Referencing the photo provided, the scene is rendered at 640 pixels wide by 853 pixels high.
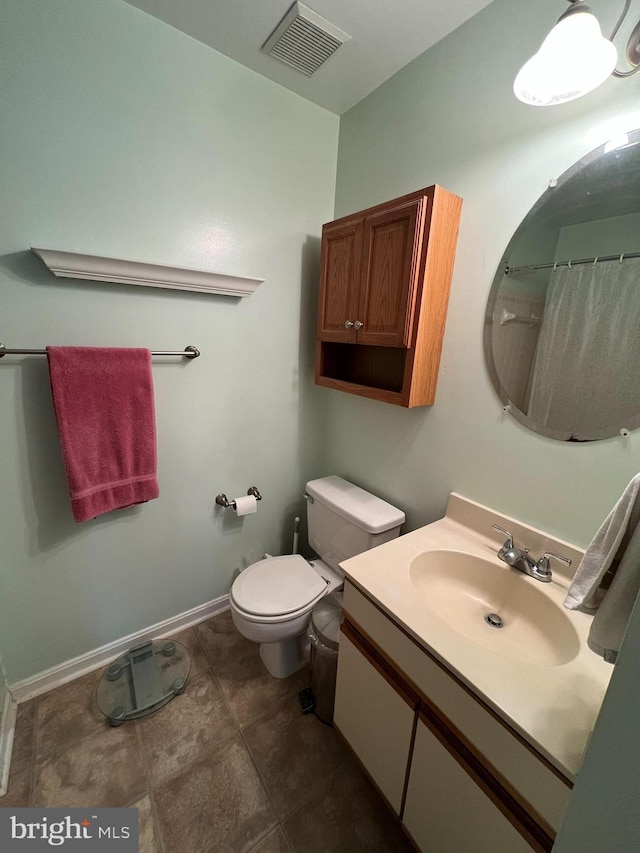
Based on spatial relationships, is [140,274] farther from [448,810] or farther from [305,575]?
[448,810]

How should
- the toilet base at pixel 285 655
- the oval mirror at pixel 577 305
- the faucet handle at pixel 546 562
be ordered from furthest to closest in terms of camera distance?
the toilet base at pixel 285 655, the faucet handle at pixel 546 562, the oval mirror at pixel 577 305

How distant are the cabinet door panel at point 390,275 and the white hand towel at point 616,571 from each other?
29.9 inches

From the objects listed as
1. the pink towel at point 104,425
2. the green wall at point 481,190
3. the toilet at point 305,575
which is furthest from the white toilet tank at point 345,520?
the pink towel at point 104,425

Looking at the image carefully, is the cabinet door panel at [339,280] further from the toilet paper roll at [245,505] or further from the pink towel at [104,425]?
the toilet paper roll at [245,505]

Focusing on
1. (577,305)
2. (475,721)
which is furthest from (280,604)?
(577,305)

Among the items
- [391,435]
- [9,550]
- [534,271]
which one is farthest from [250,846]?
[534,271]

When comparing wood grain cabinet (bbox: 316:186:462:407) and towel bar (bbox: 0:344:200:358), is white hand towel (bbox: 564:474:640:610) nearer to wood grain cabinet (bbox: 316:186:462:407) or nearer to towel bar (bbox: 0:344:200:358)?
wood grain cabinet (bbox: 316:186:462:407)

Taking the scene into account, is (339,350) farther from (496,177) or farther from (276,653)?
(276,653)

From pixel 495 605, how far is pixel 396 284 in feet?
3.65

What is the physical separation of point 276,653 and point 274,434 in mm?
1006

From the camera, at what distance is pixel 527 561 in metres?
1.00

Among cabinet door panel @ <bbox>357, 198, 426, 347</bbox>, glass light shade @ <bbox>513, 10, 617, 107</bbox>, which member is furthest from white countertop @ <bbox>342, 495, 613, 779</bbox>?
glass light shade @ <bbox>513, 10, 617, 107</bbox>

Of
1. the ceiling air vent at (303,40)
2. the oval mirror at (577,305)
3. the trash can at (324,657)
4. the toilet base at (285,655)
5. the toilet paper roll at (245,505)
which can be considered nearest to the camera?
the oval mirror at (577,305)

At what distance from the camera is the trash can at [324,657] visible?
130 cm
